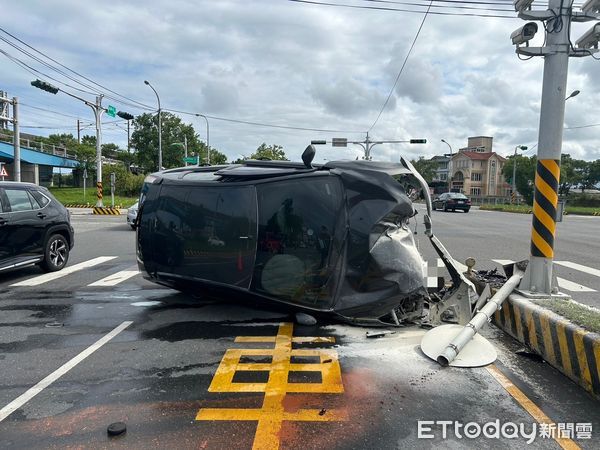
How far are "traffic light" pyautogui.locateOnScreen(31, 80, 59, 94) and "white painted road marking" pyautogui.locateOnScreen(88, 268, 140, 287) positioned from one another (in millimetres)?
16601

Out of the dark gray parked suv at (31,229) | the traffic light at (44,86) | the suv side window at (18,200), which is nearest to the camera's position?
the dark gray parked suv at (31,229)

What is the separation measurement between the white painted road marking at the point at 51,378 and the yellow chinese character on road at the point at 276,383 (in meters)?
1.35

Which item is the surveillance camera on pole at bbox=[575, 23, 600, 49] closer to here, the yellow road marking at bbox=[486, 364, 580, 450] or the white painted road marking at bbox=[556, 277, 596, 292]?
the yellow road marking at bbox=[486, 364, 580, 450]

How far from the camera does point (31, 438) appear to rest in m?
2.90

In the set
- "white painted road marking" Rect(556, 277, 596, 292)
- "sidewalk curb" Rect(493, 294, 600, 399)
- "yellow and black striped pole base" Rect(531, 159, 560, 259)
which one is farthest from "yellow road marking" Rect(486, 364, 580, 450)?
"white painted road marking" Rect(556, 277, 596, 292)

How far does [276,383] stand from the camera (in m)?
3.73

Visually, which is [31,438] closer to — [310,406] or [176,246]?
[310,406]

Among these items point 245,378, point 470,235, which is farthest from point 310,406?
point 470,235

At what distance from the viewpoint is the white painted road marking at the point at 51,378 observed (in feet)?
10.8

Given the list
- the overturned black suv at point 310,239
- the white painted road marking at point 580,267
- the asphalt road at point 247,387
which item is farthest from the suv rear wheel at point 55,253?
the white painted road marking at point 580,267

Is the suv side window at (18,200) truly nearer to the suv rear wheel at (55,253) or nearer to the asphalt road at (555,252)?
the suv rear wheel at (55,253)

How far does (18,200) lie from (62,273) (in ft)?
5.28

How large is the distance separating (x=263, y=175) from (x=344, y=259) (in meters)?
1.28

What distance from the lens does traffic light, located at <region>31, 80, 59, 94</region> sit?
20.9m
